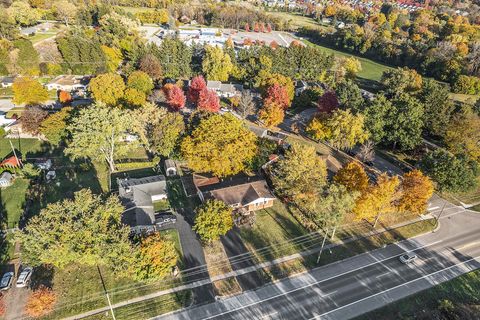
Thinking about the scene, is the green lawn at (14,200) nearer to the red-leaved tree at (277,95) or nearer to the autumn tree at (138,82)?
the autumn tree at (138,82)

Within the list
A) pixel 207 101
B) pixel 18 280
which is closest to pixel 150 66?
pixel 207 101

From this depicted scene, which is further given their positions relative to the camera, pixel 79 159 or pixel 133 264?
pixel 79 159

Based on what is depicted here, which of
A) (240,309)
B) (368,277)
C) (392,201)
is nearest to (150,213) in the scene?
(240,309)

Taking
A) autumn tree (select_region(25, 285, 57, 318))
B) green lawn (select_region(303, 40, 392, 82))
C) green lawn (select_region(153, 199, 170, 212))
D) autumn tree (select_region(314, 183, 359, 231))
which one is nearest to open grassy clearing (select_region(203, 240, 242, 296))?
green lawn (select_region(153, 199, 170, 212))

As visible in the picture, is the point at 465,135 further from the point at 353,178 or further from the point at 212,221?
the point at 212,221

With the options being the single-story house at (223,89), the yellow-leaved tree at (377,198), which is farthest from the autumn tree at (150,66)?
the yellow-leaved tree at (377,198)

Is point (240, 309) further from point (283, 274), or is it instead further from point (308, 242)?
point (308, 242)
